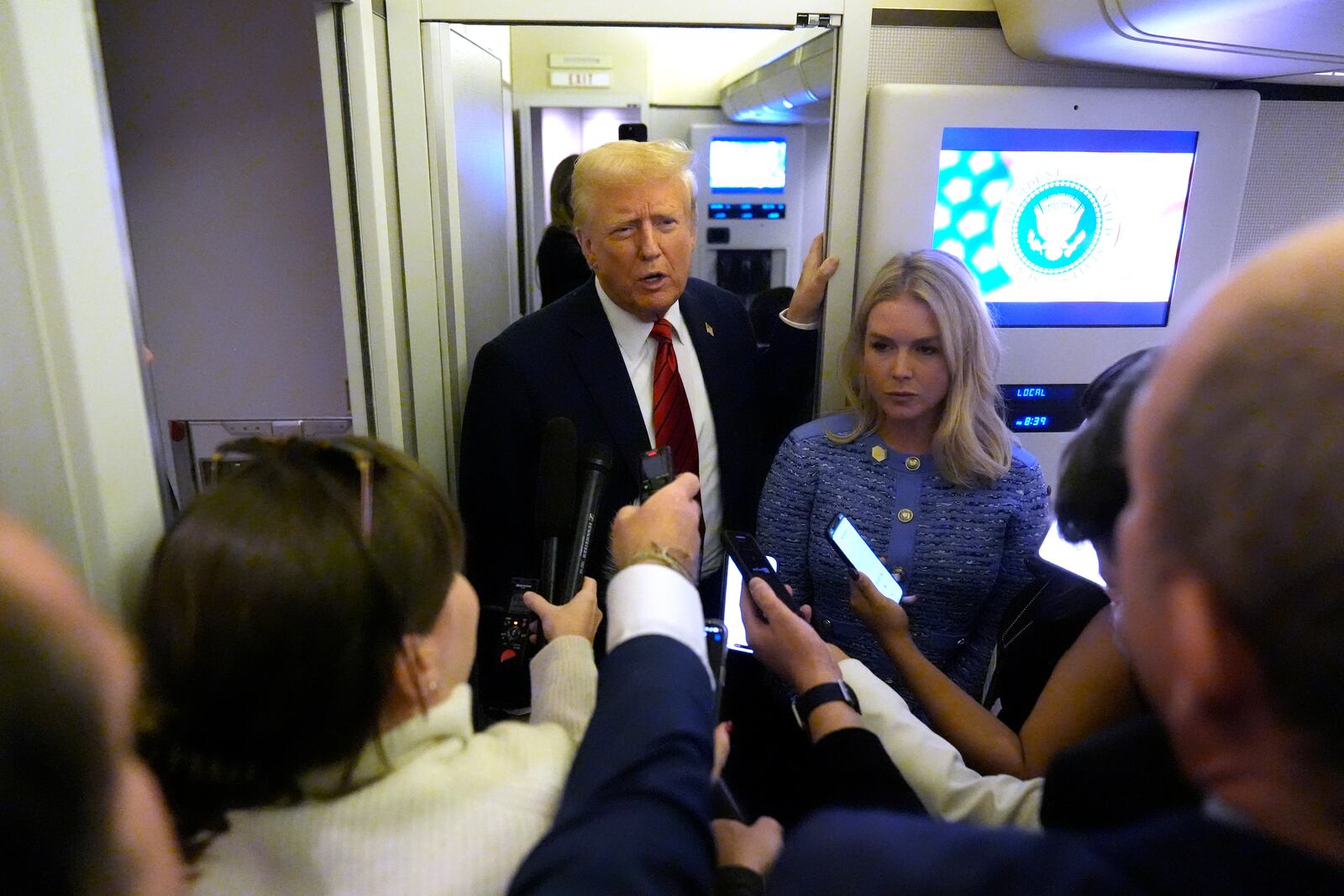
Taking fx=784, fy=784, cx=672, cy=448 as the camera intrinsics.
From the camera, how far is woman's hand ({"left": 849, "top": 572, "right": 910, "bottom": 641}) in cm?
145

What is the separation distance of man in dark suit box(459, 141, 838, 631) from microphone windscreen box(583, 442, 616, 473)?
0.52 metres

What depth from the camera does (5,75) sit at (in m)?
0.66

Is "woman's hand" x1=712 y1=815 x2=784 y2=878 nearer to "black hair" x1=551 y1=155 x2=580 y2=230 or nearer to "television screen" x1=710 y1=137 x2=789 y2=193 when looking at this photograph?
"black hair" x1=551 y1=155 x2=580 y2=230

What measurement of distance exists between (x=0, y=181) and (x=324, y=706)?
53 centimetres

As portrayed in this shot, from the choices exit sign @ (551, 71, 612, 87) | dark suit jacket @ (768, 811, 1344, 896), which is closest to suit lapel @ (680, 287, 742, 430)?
dark suit jacket @ (768, 811, 1344, 896)

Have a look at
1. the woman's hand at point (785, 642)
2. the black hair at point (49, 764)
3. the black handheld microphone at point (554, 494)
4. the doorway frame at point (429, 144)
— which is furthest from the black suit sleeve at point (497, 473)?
the black hair at point (49, 764)

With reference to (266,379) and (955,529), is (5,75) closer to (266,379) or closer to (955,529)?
(266,379)

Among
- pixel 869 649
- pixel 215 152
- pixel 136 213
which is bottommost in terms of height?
pixel 869 649

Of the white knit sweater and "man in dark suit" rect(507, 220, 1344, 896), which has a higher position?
"man in dark suit" rect(507, 220, 1344, 896)

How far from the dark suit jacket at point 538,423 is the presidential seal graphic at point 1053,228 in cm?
51

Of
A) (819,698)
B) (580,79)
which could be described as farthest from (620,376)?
(580,79)

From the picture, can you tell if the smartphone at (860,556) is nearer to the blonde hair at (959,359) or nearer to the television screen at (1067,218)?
the blonde hair at (959,359)

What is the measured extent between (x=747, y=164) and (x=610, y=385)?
12.6 feet

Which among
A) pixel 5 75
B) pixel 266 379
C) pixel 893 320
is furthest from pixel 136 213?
pixel 893 320
